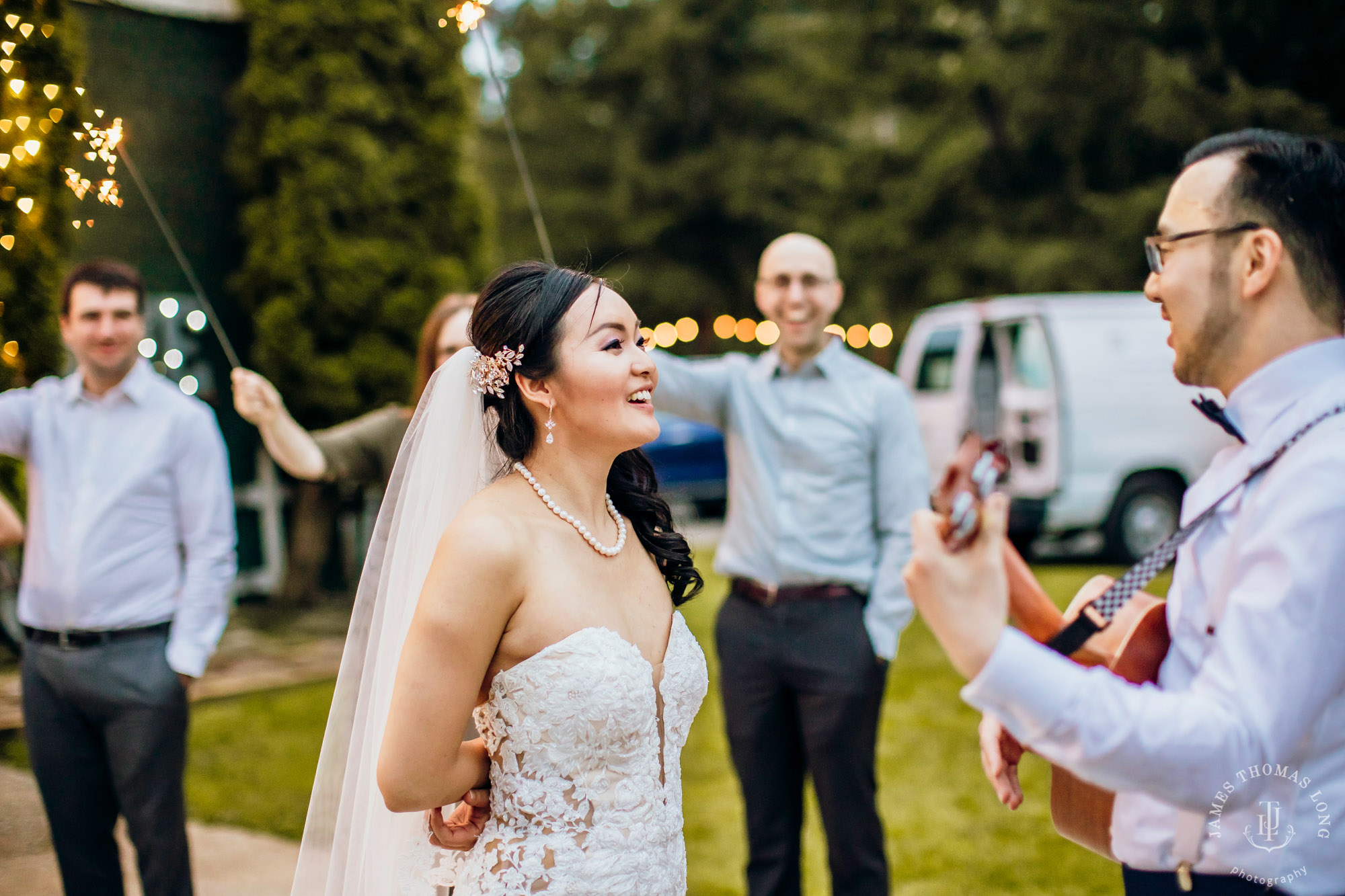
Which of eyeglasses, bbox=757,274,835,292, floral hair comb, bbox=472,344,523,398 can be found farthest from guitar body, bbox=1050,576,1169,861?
eyeglasses, bbox=757,274,835,292

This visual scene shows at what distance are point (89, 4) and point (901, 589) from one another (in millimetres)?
3355

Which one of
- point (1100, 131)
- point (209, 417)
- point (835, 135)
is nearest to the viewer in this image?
point (209, 417)

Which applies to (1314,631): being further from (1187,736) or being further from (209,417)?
(209,417)

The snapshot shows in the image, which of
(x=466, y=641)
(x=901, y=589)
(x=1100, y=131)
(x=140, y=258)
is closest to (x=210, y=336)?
(x=140, y=258)

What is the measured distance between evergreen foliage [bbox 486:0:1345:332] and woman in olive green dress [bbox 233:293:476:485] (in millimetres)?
4315

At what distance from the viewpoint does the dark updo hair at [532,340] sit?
208 cm

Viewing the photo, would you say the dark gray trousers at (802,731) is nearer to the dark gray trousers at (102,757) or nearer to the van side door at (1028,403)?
the dark gray trousers at (102,757)

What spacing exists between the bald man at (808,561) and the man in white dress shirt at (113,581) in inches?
62.6

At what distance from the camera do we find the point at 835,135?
20234mm

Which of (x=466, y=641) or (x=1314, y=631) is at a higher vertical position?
(x=1314, y=631)

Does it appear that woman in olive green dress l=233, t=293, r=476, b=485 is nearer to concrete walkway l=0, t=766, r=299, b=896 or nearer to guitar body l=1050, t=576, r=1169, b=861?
concrete walkway l=0, t=766, r=299, b=896

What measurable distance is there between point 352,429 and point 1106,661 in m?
2.85

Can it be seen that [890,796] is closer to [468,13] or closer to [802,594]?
[802,594]

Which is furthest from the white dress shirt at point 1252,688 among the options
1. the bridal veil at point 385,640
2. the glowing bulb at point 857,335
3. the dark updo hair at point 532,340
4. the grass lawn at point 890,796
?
the glowing bulb at point 857,335
